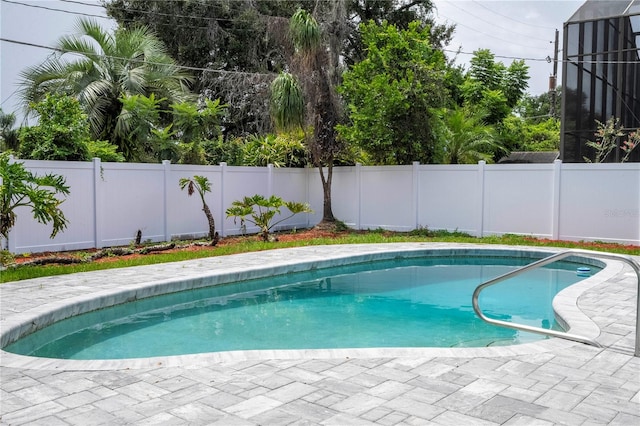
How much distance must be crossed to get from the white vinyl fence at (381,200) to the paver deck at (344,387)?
7.01 m

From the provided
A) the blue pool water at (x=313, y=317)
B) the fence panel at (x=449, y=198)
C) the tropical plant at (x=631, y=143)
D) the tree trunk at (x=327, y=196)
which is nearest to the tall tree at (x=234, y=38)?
the tree trunk at (x=327, y=196)

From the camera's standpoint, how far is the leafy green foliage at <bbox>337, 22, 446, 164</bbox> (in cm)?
1440

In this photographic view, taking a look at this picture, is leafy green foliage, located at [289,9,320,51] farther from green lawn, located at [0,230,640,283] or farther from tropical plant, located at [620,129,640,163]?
tropical plant, located at [620,129,640,163]

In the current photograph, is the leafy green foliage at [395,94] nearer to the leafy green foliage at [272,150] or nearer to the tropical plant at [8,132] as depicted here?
the leafy green foliage at [272,150]

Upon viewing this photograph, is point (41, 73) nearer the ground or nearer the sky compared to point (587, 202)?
nearer the sky

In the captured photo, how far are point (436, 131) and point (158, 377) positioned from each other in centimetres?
1272

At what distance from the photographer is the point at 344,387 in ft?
12.6

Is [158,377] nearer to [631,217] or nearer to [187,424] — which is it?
[187,424]

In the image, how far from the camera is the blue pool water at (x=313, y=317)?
604cm

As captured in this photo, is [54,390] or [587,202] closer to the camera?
[54,390]

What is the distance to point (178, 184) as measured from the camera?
508 inches

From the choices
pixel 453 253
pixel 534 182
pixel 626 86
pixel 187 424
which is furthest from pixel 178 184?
pixel 626 86

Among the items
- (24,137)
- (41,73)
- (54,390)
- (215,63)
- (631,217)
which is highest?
(215,63)

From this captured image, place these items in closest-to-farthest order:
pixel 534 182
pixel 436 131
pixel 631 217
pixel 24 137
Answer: pixel 24 137 < pixel 631 217 < pixel 534 182 < pixel 436 131
